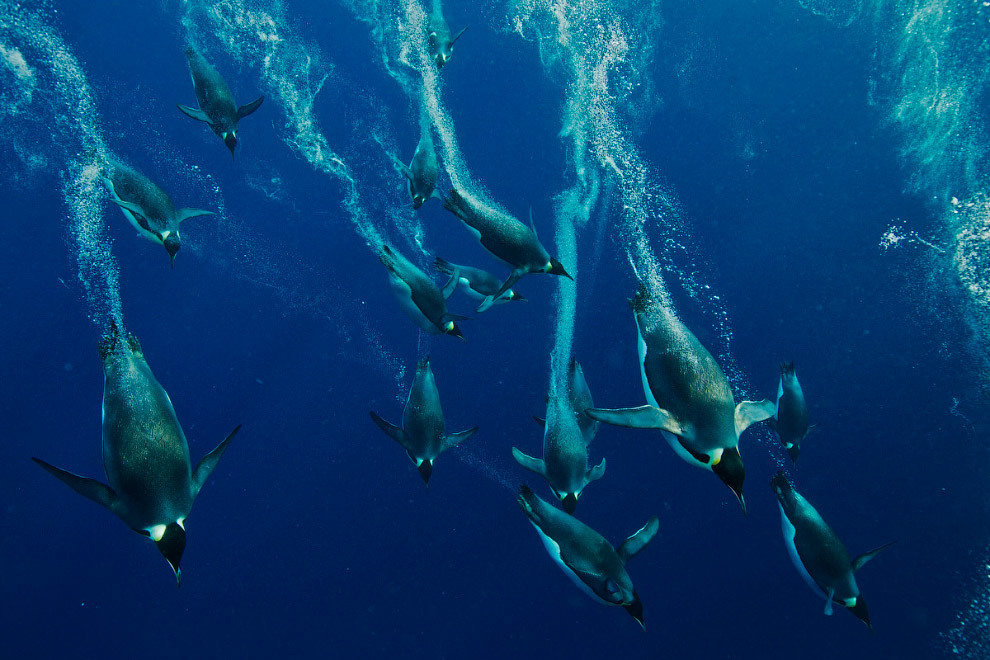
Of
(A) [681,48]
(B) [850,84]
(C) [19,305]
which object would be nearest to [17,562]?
(C) [19,305]

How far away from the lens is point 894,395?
798 centimetres

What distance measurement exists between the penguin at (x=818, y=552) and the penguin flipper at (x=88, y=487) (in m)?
4.35

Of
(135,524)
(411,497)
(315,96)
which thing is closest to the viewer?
(135,524)

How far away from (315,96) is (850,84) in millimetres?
8186

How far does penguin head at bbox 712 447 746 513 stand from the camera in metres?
2.37

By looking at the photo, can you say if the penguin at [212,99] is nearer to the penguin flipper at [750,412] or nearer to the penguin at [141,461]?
the penguin at [141,461]

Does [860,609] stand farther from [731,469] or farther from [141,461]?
[141,461]

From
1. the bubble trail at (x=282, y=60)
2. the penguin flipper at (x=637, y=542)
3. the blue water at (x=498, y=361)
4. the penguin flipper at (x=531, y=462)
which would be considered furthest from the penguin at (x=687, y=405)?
the bubble trail at (x=282, y=60)

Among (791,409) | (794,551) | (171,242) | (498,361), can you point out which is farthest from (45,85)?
(794,551)

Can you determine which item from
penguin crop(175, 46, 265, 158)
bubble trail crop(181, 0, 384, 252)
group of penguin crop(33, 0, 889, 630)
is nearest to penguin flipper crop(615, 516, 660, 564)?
group of penguin crop(33, 0, 889, 630)

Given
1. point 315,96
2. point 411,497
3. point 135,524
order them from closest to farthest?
point 135,524
point 315,96
point 411,497

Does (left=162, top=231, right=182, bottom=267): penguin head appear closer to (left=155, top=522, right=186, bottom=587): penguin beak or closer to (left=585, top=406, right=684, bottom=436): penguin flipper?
A: (left=155, top=522, right=186, bottom=587): penguin beak

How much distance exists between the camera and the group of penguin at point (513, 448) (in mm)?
2516

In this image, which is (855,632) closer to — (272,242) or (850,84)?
(850,84)
